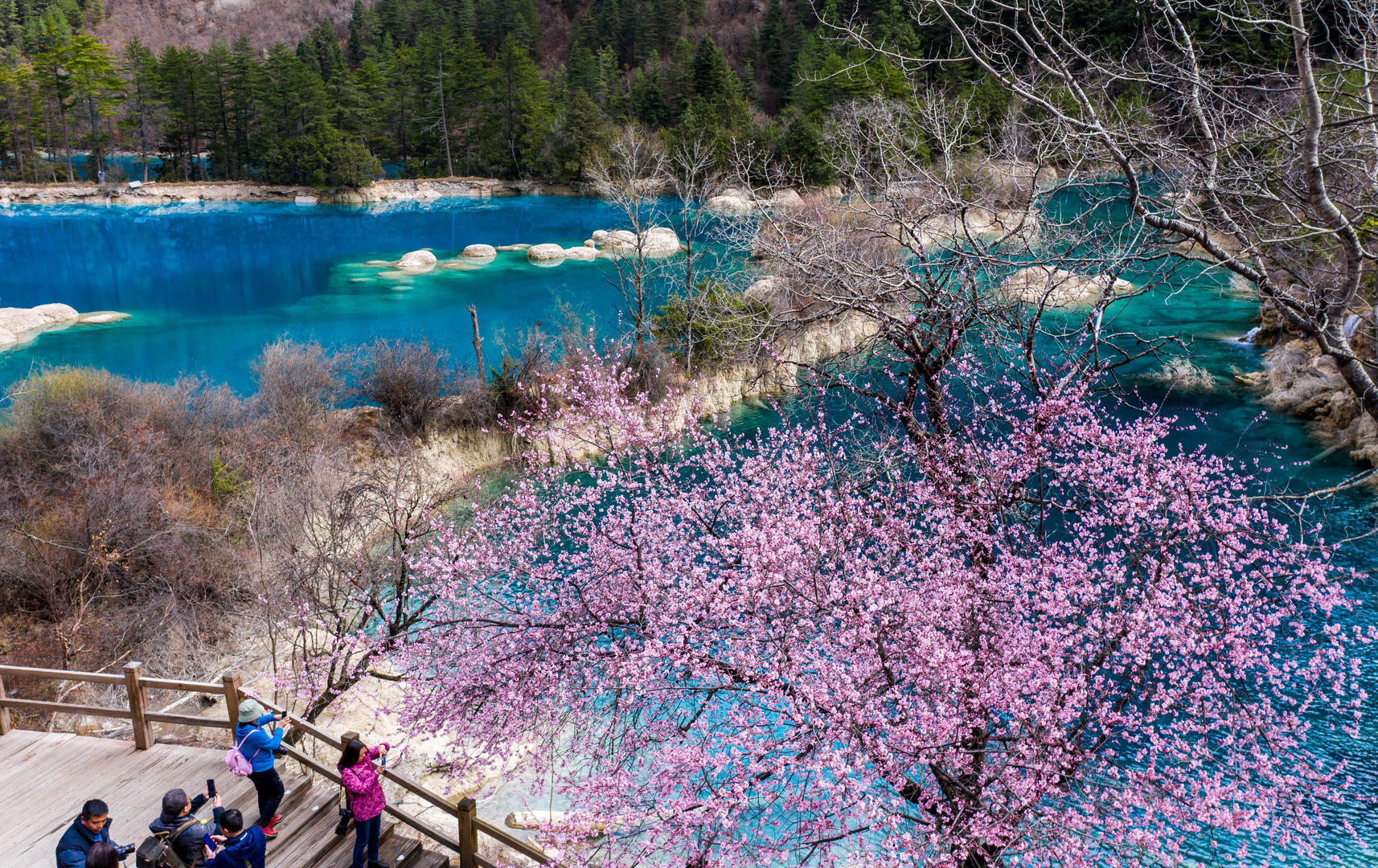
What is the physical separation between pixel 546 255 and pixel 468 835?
118ft

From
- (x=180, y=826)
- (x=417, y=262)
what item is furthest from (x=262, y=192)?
(x=180, y=826)

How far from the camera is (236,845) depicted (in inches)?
225

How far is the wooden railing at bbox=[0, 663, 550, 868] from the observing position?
247 inches

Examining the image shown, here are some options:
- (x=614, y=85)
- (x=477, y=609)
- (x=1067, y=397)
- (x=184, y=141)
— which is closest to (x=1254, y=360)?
(x=1067, y=397)

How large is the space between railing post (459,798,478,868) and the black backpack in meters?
1.71

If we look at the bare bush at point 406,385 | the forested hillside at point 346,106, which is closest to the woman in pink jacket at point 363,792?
the bare bush at point 406,385

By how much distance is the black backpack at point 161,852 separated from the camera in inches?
225

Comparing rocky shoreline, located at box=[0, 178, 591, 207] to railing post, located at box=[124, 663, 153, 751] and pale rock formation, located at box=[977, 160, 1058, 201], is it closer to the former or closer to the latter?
pale rock formation, located at box=[977, 160, 1058, 201]

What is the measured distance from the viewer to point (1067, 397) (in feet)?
22.1

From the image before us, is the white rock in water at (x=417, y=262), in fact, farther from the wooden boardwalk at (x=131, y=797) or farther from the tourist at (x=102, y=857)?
the tourist at (x=102, y=857)

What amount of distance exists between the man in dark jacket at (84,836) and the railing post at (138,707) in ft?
5.22

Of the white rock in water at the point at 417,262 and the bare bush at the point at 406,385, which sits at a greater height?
the white rock in water at the point at 417,262

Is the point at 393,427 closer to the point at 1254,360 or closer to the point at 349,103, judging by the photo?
the point at 1254,360

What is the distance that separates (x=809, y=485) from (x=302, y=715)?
754 cm
